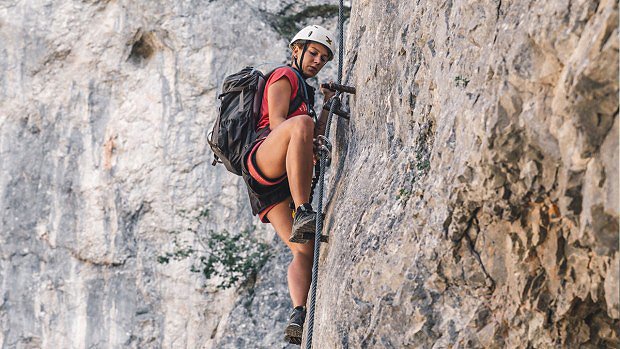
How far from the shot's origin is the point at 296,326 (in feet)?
20.2

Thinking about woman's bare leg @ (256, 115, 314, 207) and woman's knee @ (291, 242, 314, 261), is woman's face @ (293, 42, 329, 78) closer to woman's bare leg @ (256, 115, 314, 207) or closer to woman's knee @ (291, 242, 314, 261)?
woman's bare leg @ (256, 115, 314, 207)

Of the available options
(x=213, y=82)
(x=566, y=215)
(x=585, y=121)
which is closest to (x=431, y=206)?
(x=566, y=215)

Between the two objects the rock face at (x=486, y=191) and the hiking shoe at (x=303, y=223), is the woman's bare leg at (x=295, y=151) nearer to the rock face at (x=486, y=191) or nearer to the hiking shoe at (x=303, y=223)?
the hiking shoe at (x=303, y=223)

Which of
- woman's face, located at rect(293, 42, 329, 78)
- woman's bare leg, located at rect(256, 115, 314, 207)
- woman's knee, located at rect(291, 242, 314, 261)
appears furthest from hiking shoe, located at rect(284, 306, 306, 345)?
woman's face, located at rect(293, 42, 329, 78)

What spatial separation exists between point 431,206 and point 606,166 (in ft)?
4.23

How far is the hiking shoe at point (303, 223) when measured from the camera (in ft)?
19.6

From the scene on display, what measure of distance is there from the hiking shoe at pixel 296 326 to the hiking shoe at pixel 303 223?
0.50 meters

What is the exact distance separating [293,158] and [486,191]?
6.56 feet

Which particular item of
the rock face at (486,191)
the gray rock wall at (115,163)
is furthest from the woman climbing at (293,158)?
the gray rock wall at (115,163)

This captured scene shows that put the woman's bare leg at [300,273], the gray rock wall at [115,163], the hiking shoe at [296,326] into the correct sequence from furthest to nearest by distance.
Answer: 1. the gray rock wall at [115,163]
2. the woman's bare leg at [300,273]
3. the hiking shoe at [296,326]

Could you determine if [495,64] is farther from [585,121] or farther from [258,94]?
[258,94]

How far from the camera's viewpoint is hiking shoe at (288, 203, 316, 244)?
5973mm

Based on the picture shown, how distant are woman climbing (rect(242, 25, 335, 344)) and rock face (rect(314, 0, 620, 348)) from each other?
0.35 m

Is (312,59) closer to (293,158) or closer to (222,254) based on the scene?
(293,158)
